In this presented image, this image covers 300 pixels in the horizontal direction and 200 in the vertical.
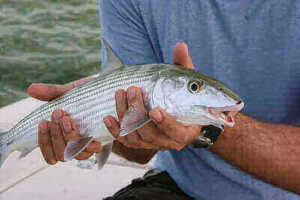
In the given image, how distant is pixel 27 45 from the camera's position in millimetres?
11242

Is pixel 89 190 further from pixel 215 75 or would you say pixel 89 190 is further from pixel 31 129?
pixel 215 75

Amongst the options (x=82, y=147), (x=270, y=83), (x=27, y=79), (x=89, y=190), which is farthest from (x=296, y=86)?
(x=27, y=79)

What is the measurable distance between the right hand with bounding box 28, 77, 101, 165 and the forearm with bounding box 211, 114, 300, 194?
25.2 inches

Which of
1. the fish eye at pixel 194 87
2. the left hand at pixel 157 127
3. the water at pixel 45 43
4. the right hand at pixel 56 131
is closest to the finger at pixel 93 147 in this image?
the right hand at pixel 56 131

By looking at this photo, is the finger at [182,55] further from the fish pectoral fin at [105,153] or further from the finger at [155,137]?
the fish pectoral fin at [105,153]

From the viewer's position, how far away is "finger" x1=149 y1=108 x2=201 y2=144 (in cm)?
206

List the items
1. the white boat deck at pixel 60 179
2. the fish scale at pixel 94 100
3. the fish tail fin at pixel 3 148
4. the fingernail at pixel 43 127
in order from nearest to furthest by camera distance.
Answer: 1. the fish scale at pixel 94 100
2. the fingernail at pixel 43 127
3. the fish tail fin at pixel 3 148
4. the white boat deck at pixel 60 179

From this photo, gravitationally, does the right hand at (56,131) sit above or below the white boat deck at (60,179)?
above

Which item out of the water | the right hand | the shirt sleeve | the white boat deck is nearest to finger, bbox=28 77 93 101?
the right hand

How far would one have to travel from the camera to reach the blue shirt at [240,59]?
2.56 m

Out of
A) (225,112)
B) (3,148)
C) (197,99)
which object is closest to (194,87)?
(197,99)

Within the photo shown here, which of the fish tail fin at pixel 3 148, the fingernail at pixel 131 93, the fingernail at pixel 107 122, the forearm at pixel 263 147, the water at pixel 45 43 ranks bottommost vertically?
the water at pixel 45 43

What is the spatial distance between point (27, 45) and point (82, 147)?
364 inches

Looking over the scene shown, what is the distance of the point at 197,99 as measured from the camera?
2.08 meters
